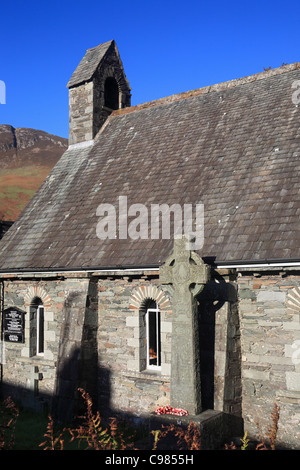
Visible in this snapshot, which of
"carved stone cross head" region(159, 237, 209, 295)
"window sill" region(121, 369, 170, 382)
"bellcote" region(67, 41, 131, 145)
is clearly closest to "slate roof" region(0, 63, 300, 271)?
"bellcote" region(67, 41, 131, 145)

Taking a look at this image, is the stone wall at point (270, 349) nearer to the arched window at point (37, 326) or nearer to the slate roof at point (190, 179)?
the slate roof at point (190, 179)

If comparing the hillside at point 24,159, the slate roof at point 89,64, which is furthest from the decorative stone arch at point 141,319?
the hillside at point 24,159

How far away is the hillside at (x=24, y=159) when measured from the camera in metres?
64.1

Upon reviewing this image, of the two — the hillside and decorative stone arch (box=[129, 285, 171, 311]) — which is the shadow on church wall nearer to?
decorative stone arch (box=[129, 285, 171, 311])

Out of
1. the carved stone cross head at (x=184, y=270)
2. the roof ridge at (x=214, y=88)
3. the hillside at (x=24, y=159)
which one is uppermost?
the hillside at (x=24, y=159)

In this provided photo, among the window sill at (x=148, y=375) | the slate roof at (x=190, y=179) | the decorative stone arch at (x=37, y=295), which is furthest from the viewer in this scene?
the decorative stone arch at (x=37, y=295)

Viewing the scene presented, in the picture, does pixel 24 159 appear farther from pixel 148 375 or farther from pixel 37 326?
pixel 148 375

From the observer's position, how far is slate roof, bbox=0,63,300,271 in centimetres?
993

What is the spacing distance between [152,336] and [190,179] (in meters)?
4.35

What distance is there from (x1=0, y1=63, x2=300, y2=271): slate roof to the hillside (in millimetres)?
44917

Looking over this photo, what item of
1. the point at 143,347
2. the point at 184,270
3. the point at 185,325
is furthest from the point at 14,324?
the point at 184,270

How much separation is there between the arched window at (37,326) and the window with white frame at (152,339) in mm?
4010
